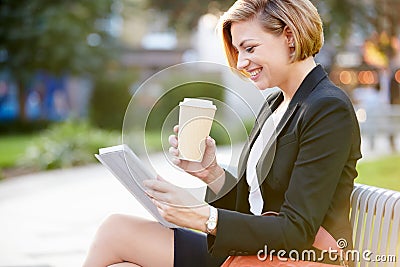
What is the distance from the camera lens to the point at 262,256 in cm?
211

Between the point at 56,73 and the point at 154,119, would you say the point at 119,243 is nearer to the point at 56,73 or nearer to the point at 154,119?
the point at 154,119

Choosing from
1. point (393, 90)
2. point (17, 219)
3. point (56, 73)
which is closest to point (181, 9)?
point (56, 73)

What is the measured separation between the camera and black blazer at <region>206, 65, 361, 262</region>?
2.05m

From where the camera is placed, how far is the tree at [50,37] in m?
19.4

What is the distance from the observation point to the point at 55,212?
26.5 feet

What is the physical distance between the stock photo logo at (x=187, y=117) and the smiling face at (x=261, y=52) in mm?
64

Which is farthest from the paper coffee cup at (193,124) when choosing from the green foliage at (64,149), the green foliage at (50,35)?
the green foliage at (50,35)

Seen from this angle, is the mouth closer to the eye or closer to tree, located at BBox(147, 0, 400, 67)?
the eye

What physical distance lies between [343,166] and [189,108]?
43 cm

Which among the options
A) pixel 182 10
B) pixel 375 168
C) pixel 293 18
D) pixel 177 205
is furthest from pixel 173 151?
pixel 182 10

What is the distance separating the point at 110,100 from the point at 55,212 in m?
12.4

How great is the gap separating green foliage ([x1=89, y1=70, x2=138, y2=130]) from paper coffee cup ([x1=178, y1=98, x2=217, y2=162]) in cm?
1763

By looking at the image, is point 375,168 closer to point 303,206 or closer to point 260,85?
point 260,85
